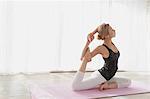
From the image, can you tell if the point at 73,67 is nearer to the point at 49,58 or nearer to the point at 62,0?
the point at 49,58

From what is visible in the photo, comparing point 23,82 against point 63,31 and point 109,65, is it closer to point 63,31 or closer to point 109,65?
point 109,65

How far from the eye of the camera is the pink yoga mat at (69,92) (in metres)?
2.24

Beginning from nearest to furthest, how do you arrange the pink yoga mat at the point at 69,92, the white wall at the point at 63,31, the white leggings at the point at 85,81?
1. the pink yoga mat at the point at 69,92
2. the white leggings at the point at 85,81
3. the white wall at the point at 63,31

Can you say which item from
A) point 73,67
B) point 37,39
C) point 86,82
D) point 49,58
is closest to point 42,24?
point 37,39

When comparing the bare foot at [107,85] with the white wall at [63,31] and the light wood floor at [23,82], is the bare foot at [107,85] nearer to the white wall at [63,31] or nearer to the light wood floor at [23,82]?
the light wood floor at [23,82]

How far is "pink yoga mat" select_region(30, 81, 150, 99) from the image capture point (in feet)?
7.36

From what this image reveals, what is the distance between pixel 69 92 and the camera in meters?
2.38

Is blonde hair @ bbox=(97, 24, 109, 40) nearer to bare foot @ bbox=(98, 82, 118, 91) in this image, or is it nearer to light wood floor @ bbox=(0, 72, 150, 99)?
bare foot @ bbox=(98, 82, 118, 91)

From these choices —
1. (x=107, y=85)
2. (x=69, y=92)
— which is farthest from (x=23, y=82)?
(x=107, y=85)

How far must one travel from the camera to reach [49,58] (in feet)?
11.8

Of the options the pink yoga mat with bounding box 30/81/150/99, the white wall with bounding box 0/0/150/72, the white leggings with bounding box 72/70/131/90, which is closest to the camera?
the pink yoga mat with bounding box 30/81/150/99

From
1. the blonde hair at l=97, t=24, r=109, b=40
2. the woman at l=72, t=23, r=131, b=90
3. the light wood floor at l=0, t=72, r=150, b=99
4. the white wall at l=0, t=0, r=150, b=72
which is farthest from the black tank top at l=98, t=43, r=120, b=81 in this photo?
the white wall at l=0, t=0, r=150, b=72

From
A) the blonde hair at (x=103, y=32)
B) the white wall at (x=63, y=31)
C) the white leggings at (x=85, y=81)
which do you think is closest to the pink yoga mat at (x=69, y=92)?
the white leggings at (x=85, y=81)

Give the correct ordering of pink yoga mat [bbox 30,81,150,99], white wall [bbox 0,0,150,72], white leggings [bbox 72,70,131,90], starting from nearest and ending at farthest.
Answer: pink yoga mat [bbox 30,81,150,99] < white leggings [bbox 72,70,131,90] < white wall [bbox 0,0,150,72]
